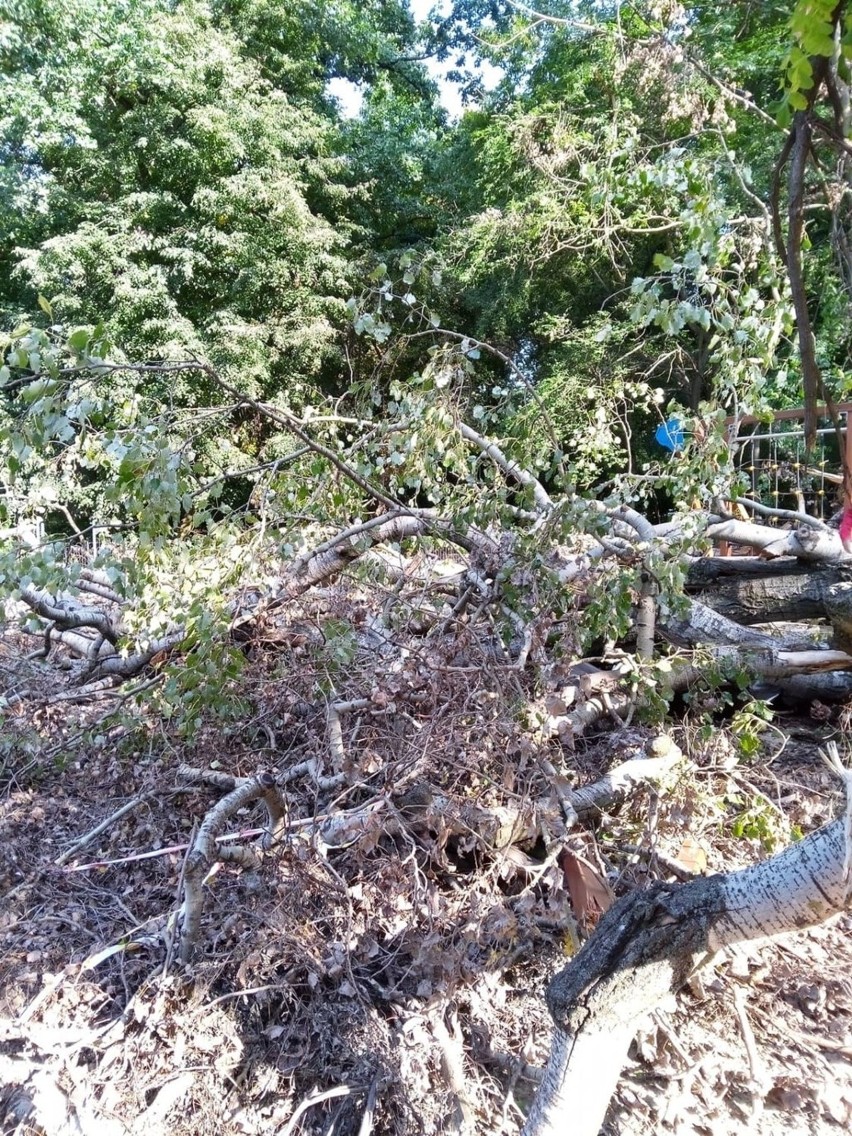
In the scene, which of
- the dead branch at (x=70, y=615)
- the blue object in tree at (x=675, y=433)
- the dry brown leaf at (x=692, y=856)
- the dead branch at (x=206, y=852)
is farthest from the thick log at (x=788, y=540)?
the dead branch at (x=70, y=615)

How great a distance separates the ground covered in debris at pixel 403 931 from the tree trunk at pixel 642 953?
0.43 metres

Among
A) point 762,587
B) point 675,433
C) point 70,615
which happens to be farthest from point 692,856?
point 70,615

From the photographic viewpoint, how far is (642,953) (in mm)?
1343

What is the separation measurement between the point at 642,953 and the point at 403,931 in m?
1.01

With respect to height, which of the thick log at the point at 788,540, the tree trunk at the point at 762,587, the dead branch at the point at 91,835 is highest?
the thick log at the point at 788,540

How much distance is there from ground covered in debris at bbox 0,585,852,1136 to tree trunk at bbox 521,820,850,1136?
0.43 metres

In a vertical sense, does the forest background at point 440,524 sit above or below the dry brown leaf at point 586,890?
above

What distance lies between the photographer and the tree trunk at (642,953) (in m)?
1.26

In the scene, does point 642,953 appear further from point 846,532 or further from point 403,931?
point 846,532

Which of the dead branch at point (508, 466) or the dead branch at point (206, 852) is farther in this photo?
the dead branch at point (508, 466)

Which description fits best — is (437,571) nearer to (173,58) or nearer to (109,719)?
(109,719)

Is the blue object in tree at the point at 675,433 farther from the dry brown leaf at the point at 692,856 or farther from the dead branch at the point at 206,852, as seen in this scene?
the dead branch at the point at 206,852

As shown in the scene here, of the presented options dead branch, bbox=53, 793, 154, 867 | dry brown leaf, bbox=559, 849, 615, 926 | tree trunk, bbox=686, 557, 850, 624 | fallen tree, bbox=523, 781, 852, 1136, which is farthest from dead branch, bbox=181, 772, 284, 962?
tree trunk, bbox=686, 557, 850, 624

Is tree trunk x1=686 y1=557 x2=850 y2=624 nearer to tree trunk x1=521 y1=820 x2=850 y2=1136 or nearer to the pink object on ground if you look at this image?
the pink object on ground
